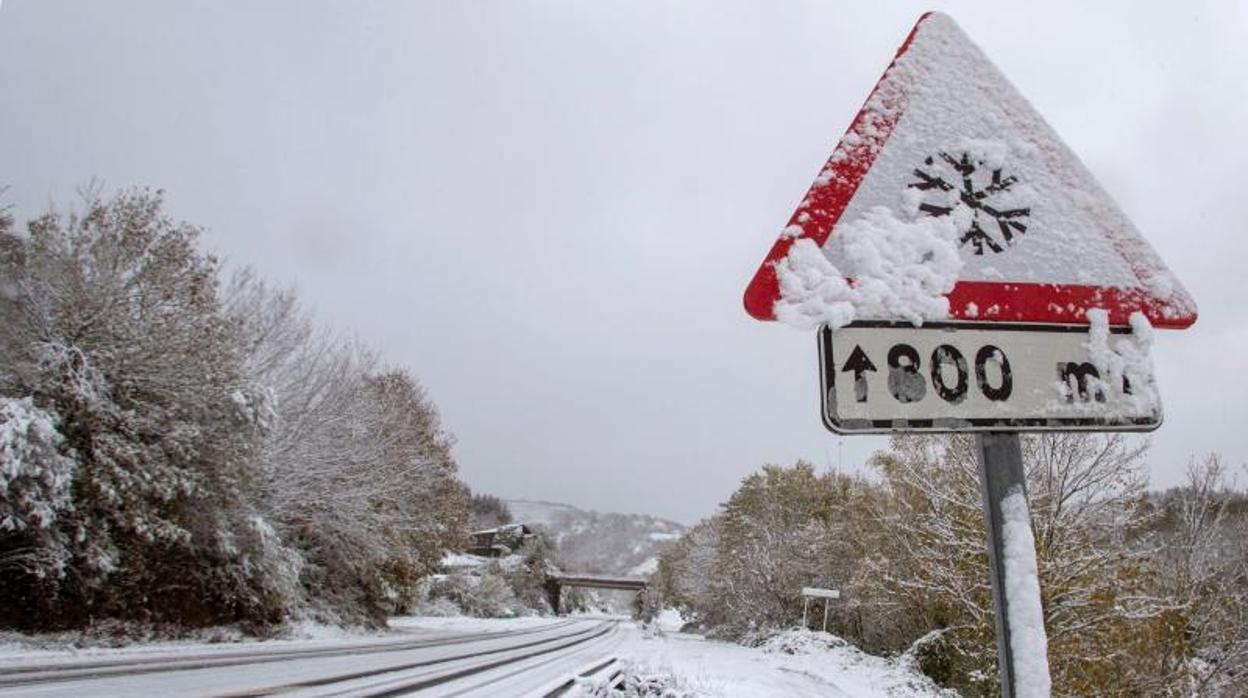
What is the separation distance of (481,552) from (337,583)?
198 feet

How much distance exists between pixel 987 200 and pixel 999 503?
63cm

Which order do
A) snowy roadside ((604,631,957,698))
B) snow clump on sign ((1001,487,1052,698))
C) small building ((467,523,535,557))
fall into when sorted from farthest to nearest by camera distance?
1. small building ((467,523,535,557))
2. snowy roadside ((604,631,957,698))
3. snow clump on sign ((1001,487,1052,698))

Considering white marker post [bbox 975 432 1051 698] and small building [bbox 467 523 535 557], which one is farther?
small building [bbox 467 523 535 557]

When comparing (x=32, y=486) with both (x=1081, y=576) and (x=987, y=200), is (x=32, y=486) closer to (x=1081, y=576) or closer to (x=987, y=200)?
(x=987, y=200)

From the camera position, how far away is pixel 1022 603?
45.9 inches

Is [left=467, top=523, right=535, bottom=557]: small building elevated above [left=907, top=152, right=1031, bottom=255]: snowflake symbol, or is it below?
below

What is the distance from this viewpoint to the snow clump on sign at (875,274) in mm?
1220

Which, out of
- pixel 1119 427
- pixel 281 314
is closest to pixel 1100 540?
pixel 1119 427

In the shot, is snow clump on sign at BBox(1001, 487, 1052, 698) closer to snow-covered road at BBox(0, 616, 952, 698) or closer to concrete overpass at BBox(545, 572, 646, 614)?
snow-covered road at BBox(0, 616, 952, 698)

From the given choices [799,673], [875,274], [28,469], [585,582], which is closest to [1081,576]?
[799,673]

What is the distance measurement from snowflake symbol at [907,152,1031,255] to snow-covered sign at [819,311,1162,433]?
0.20 meters

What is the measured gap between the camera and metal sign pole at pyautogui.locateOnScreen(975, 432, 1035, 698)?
3.84 ft

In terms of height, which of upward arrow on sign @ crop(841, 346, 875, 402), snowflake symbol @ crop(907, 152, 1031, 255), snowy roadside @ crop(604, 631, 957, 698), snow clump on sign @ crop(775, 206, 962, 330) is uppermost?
snowflake symbol @ crop(907, 152, 1031, 255)

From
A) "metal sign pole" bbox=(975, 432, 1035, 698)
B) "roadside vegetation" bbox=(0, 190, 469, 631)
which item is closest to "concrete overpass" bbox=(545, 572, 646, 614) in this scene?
"roadside vegetation" bbox=(0, 190, 469, 631)
